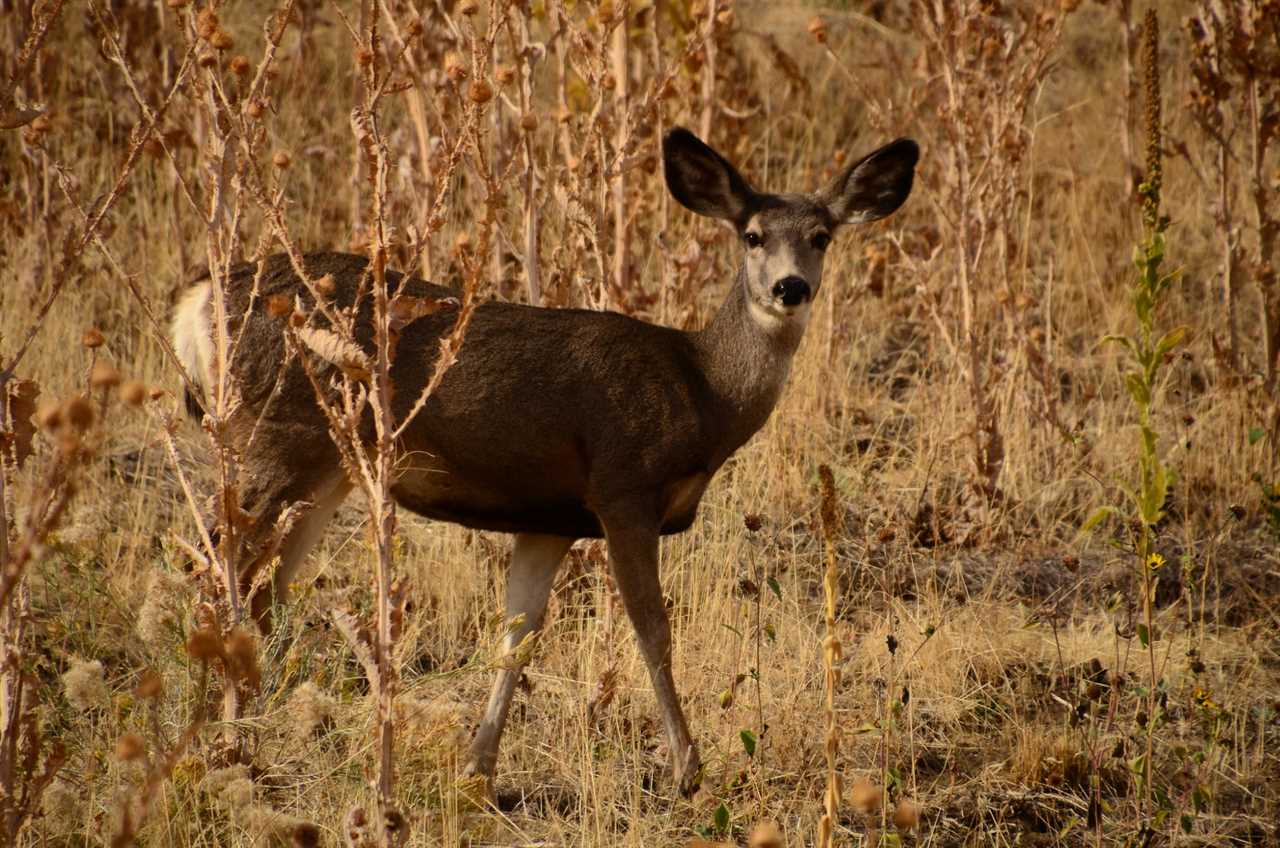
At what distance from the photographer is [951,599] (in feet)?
19.2

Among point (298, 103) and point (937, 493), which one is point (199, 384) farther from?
point (298, 103)

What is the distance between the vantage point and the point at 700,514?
640cm

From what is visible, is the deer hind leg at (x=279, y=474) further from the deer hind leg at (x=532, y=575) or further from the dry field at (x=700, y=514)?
the deer hind leg at (x=532, y=575)

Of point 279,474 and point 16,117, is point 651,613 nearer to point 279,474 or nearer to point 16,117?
point 279,474

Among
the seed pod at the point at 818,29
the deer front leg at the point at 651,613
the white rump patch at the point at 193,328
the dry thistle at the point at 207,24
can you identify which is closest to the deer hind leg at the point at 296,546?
the white rump patch at the point at 193,328

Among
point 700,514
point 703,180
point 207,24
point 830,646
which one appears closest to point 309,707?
point 830,646

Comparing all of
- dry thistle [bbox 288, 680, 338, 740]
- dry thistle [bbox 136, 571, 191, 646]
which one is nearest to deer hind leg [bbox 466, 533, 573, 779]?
dry thistle [bbox 136, 571, 191, 646]

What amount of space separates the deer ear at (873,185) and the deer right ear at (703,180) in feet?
1.01

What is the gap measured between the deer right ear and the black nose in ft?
1.56

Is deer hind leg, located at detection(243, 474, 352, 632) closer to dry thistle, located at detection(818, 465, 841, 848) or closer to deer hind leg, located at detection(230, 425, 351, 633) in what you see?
deer hind leg, located at detection(230, 425, 351, 633)

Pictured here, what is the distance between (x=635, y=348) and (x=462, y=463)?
67cm

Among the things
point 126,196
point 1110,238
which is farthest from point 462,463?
point 1110,238

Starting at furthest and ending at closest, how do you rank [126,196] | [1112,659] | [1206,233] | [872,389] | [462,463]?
[1206,233]
[126,196]
[872,389]
[1112,659]
[462,463]

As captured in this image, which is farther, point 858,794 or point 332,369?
point 332,369
